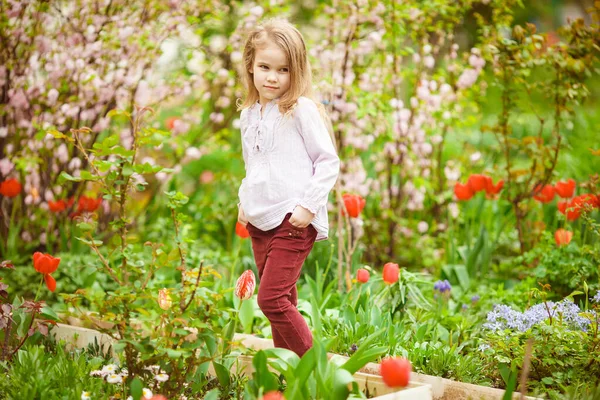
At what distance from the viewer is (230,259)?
14.9ft

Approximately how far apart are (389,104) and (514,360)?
8.59ft

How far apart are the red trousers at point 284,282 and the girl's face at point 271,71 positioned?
491 mm

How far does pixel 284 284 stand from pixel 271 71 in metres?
0.81

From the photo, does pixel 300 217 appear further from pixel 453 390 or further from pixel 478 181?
pixel 478 181

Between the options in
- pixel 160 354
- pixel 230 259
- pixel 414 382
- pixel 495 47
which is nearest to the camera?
pixel 160 354

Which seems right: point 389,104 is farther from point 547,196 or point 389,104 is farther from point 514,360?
point 514,360

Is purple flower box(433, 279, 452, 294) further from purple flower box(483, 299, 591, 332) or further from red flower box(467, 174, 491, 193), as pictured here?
red flower box(467, 174, 491, 193)

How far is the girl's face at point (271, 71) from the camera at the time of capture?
2578 millimetres

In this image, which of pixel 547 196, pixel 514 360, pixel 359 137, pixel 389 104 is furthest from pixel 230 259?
pixel 514 360

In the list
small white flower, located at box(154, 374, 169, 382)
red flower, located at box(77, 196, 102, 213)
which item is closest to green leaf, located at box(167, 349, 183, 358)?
small white flower, located at box(154, 374, 169, 382)

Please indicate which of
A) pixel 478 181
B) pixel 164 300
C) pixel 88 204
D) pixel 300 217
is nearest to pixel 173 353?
pixel 164 300

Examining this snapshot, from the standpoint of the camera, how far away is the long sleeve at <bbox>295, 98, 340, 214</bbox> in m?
Answer: 2.52

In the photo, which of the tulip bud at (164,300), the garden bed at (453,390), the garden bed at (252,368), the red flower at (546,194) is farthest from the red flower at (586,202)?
the tulip bud at (164,300)

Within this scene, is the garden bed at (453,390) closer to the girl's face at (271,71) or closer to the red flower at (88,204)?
the girl's face at (271,71)
